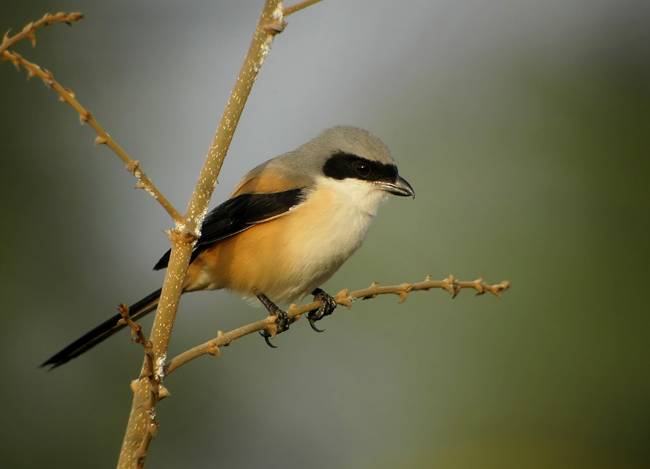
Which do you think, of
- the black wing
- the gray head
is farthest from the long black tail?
the gray head

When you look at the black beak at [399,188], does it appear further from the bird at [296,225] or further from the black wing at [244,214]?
the black wing at [244,214]

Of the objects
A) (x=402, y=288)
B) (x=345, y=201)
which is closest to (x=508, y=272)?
(x=345, y=201)

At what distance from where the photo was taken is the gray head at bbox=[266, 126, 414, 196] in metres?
3.79

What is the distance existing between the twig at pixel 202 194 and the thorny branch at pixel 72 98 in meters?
0.04

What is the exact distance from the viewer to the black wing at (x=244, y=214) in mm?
3748

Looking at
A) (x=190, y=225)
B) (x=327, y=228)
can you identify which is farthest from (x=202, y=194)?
(x=327, y=228)

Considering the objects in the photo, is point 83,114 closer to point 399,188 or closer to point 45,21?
point 45,21

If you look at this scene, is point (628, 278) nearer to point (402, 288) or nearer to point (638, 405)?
point (638, 405)

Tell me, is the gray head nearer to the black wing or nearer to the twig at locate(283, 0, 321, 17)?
the black wing

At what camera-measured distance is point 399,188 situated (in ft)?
12.4

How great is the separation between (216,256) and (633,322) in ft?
8.78

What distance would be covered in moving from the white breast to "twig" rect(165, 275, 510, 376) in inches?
53.9

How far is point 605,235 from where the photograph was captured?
5.50 m

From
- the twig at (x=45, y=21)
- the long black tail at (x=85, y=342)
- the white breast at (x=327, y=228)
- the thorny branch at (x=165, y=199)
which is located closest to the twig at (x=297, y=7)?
the thorny branch at (x=165, y=199)
